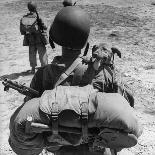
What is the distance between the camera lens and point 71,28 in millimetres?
3176

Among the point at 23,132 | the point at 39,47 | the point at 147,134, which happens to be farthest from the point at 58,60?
the point at 39,47

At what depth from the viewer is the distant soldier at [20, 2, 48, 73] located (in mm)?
8820

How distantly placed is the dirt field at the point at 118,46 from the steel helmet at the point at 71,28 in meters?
0.58

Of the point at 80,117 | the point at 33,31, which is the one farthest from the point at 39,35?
the point at 80,117

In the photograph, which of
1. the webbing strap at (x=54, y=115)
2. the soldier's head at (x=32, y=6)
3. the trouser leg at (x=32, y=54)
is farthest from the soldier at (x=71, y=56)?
the trouser leg at (x=32, y=54)

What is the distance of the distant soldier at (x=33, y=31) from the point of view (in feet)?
28.9

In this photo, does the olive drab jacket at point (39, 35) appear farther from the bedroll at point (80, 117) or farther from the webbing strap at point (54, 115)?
the webbing strap at point (54, 115)

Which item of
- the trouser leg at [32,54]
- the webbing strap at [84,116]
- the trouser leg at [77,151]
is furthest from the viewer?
the trouser leg at [32,54]

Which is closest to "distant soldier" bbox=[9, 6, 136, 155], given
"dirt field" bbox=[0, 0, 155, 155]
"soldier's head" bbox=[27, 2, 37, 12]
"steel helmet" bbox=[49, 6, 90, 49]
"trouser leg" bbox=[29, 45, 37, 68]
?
"steel helmet" bbox=[49, 6, 90, 49]

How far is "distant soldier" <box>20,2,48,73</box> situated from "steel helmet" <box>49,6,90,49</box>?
565 cm

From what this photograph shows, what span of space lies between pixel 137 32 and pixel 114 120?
10083 mm

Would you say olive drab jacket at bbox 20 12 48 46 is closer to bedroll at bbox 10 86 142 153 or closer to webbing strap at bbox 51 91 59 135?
bedroll at bbox 10 86 142 153

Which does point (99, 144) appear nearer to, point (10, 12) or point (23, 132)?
point (23, 132)

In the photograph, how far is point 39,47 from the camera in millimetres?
9180
